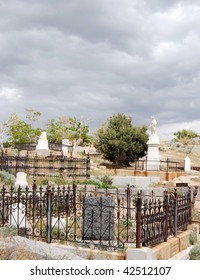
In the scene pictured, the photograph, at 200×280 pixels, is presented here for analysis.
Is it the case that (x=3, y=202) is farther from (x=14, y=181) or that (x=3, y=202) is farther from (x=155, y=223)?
(x=14, y=181)

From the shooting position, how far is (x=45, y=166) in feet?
86.0

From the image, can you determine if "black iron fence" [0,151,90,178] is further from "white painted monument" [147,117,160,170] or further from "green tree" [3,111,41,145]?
"green tree" [3,111,41,145]

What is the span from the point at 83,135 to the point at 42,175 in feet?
108

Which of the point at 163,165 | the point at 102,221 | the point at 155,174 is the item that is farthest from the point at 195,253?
the point at 163,165

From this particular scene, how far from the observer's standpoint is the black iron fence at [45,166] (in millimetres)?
24203

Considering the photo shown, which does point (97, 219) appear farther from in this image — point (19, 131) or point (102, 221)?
point (19, 131)

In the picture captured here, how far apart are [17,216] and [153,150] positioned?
81.0 feet

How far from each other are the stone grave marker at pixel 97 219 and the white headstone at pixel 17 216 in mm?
1677

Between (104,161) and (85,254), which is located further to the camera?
(104,161)

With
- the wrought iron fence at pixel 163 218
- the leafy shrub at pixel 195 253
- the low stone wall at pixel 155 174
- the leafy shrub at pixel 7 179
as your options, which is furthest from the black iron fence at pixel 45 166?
the leafy shrub at pixel 195 253

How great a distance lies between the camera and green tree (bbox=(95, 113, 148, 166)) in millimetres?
38188

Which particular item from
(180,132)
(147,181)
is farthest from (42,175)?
(180,132)

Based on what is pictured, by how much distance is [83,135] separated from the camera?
2265 inches

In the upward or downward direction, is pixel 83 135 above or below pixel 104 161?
above
